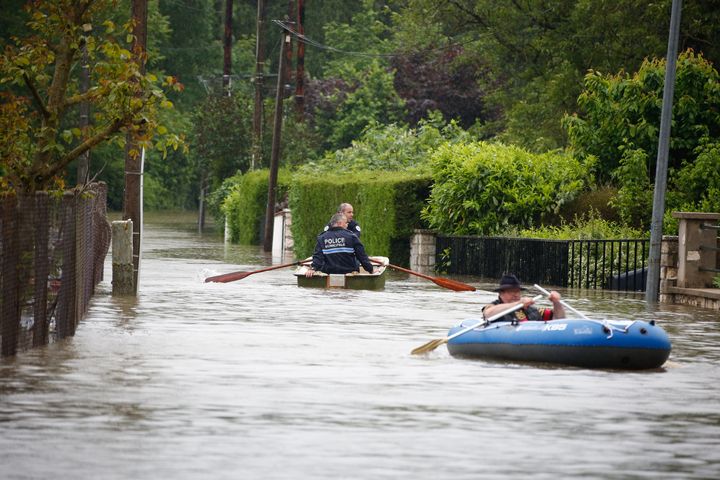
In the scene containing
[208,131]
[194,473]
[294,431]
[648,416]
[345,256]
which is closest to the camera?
[194,473]

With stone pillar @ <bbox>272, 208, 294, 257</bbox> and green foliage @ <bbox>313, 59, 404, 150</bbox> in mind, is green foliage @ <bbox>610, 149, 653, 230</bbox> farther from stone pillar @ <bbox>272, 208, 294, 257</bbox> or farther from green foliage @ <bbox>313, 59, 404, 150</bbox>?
green foliage @ <bbox>313, 59, 404, 150</bbox>

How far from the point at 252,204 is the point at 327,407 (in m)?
44.9

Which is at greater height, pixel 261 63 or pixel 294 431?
pixel 261 63

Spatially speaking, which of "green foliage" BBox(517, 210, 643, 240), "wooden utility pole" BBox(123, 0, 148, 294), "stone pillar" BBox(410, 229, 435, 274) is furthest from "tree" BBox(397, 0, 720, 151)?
"wooden utility pole" BBox(123, 0, 148, 294)

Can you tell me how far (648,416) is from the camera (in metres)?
13.0

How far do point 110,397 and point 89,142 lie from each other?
796cm

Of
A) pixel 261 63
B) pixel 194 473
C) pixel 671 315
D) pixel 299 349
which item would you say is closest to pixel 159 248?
pixel 261 63

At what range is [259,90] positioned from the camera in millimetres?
60094

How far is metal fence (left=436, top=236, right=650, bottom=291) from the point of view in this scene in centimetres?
3206

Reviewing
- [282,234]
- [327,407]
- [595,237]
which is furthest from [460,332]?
[282,234]

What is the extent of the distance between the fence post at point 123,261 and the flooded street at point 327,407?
2710 millimetres

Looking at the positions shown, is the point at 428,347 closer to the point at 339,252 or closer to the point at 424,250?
the point at 339,252

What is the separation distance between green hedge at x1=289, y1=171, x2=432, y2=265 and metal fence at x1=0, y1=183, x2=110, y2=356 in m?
20.0

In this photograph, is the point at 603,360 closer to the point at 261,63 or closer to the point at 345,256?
the point at 345,256
